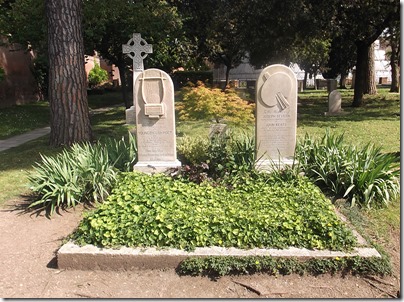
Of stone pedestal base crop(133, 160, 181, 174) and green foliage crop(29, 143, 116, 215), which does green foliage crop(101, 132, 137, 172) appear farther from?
green foliage crop(29, 143, 116, 215)

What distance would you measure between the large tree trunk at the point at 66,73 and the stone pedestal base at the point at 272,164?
487cm

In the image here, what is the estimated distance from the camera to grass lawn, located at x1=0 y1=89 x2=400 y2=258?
200 inches

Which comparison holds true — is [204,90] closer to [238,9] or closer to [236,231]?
[236,231]

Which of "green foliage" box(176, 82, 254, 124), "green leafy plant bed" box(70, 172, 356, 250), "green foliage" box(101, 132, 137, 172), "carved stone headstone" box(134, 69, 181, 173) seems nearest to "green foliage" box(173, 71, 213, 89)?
"green foliage" box(176, 82, 254, 124)

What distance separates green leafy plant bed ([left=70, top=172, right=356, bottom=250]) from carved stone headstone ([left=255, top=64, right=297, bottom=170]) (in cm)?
136

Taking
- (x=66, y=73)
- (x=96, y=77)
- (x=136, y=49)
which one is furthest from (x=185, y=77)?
(x=66, y=73)

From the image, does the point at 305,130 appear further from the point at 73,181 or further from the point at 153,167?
the point at 73,181

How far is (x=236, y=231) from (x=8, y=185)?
4.59 meters

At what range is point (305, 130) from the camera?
11484 millimetres

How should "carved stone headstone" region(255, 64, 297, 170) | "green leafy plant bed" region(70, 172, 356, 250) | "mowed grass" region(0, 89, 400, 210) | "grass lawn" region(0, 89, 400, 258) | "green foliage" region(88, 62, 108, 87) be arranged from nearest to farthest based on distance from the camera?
"green leafy plant bed" region(70, 172, 356, 250), "grass lawn" region(0, 89, 400, 258), "carved stone headstone" region(255, 64, 297, 170), "mowed grass" region(0, 89, 400, 210), "green foliage" region(88, 62, 108, 87)

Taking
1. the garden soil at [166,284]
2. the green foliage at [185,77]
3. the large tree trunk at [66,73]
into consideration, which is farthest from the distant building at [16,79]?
the garden soil at [166,284]

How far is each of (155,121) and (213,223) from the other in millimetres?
2635

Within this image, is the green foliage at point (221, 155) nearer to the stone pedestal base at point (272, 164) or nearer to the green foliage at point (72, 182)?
the stone pedestal base at point (272, 164)

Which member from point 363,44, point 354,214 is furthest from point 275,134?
point 363,44
